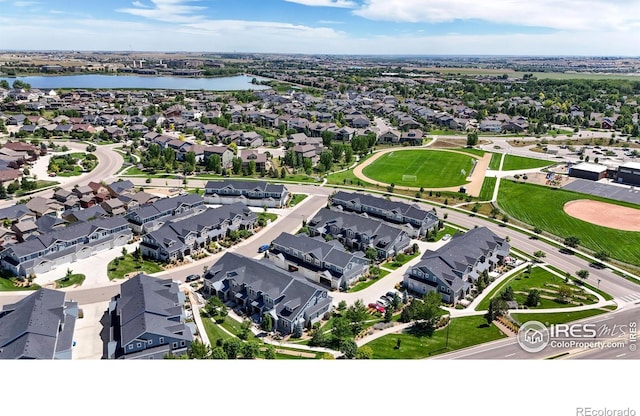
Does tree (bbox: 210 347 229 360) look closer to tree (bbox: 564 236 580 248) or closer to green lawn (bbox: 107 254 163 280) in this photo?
green lawn (bbox: 107 254 163 280)

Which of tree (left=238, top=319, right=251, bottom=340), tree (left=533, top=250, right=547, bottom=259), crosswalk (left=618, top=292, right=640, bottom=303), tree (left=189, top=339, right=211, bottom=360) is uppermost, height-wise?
tree (left=189, top=339, right=211, bottom=360)

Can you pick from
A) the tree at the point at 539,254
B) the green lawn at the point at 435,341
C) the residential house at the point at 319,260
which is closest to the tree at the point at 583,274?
the tree at the point at 539,254

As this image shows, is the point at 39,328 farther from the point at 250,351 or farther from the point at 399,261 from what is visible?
the point at 399,261

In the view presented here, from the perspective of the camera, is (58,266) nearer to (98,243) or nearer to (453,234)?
(98,243)

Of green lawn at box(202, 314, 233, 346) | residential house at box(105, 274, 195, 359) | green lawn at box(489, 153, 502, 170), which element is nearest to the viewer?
residential house at box(105, 274, 195, 359)

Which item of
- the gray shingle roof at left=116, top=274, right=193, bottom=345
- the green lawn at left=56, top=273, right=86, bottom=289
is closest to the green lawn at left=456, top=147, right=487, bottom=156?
the gray shingle roof at left=116, top=274, right=193, bottom=345

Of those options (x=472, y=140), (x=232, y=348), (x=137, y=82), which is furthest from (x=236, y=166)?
(x=137, y=82)
